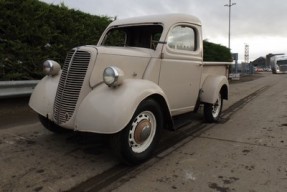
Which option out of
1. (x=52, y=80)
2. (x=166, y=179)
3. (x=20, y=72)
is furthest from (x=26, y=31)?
(x=166, y=179)

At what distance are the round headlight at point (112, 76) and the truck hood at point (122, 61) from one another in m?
0.35

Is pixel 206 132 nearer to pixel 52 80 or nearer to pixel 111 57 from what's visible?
pixel 111 57

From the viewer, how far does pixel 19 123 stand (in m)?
6.62

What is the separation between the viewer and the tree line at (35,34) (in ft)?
25.0

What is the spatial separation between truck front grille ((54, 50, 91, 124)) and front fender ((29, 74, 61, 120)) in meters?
0.36

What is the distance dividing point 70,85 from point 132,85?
898 mm

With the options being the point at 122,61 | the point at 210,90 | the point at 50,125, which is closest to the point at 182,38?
the point at 210,90

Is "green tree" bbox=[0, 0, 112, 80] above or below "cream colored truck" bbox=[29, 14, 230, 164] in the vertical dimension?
above

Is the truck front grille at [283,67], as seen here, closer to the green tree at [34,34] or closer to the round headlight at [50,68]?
the green tree at [34,34]

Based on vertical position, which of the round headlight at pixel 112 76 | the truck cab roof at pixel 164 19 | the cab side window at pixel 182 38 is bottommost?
the round headlight at pixel 112 76

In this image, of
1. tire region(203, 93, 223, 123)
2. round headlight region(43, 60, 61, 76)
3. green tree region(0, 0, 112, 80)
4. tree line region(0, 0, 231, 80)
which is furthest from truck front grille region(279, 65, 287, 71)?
round headlight region(43, 60, 61, 76)

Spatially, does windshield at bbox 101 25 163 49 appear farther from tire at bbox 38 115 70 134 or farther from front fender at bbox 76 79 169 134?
tire at bbox 38 115 70 134

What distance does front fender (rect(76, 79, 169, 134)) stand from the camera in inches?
158

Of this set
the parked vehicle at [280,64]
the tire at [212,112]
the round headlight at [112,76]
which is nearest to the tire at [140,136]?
the round headlight at [112,76]
